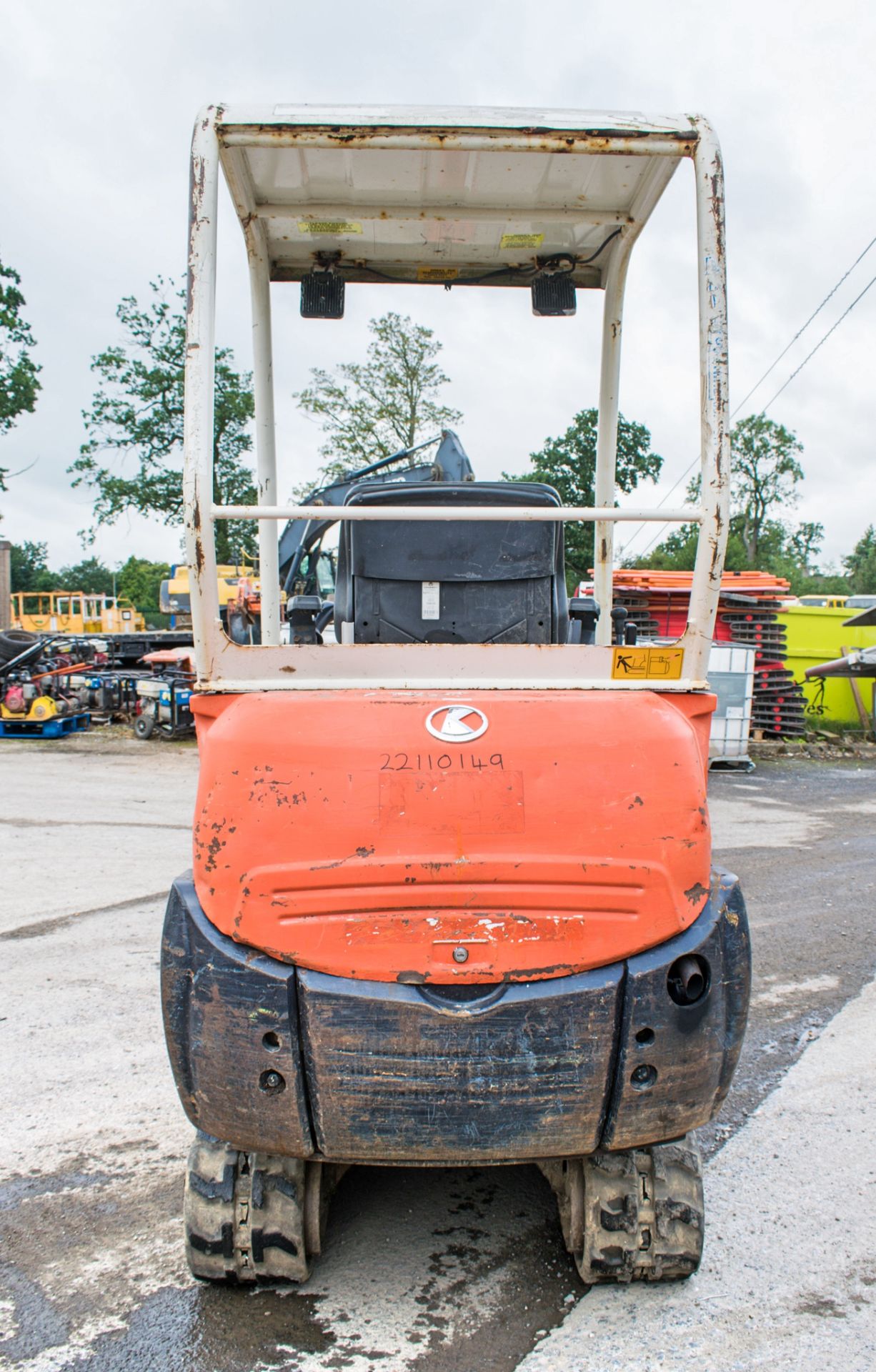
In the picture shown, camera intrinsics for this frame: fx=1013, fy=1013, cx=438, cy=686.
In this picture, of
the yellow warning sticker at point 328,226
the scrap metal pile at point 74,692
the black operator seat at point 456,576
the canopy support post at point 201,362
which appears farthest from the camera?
the scrap metal pile at point 74,692

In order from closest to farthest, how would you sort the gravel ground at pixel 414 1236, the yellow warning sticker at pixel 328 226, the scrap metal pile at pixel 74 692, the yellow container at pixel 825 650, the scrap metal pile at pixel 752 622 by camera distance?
the gravel ground at pixel 414 1236 → the yellow warning sticker at pixel 328 226 → the scrap metal pile at pixel 752 622 → the scrap metal pile at pixel 74 692 → the yellow container at pixel 825 650

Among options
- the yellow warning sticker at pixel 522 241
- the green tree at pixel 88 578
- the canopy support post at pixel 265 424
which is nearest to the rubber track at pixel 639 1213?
the canopy support post at pixel 265 424

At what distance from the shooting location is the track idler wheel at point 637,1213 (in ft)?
7.94

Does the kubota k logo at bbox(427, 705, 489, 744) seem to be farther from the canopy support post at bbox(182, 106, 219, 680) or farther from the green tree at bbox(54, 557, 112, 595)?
the green tree at bbox(54, 557, 112, 595)

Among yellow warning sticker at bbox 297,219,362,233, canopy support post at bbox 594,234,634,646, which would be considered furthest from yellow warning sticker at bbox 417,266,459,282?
canopy support post at bbox 594,234,634,646

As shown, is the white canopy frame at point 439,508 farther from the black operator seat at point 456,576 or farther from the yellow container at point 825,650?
the yellow container at point 825,650

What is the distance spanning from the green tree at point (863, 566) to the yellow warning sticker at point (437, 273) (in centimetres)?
6530

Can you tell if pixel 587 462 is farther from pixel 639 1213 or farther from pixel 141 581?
pixel 141 581

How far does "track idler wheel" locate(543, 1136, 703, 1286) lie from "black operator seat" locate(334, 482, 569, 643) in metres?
1.75

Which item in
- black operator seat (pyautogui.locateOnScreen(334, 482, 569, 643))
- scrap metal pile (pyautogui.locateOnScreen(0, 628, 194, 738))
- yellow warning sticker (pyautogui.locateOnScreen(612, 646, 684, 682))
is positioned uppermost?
black operator seat (pyautogui.locateOnScreen(334, 482, 569, 643))

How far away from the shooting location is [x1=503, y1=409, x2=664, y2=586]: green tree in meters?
4.18

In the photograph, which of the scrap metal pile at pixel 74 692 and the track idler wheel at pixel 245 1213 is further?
the scrap metal pile at pixel 74 692

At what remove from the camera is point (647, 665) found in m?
2.63

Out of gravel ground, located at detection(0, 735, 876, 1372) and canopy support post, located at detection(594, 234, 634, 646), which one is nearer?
gravel ground, located at detection(0, 735, 876, 1372)
